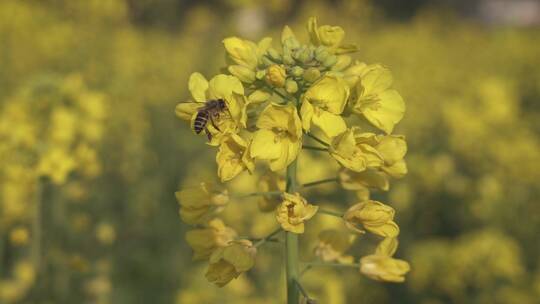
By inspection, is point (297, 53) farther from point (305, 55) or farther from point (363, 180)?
point (363, 180)

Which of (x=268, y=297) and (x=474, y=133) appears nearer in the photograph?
(x=268, y=297)

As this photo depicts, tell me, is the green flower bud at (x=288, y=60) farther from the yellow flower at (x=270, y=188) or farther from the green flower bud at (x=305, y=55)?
the yellow flower at (x=270, y=188)

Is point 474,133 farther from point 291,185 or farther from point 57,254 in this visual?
point 291,185

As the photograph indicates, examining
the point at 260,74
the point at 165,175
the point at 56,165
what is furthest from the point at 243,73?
the point at 165,175

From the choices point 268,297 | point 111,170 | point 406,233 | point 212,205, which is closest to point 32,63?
point 111,170

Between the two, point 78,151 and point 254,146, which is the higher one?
point 254,146

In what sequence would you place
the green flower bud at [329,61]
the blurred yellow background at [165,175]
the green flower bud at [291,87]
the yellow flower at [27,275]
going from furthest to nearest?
1. the blurred yellow background at [165,175]
2. the yellow flower at [27,275]
3. the green flower bud at [329,61]
4. the green flower bud at [291,87]

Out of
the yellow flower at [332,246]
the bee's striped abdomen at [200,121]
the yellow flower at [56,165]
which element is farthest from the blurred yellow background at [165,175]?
the bee's striped abdomen at [200,121]
